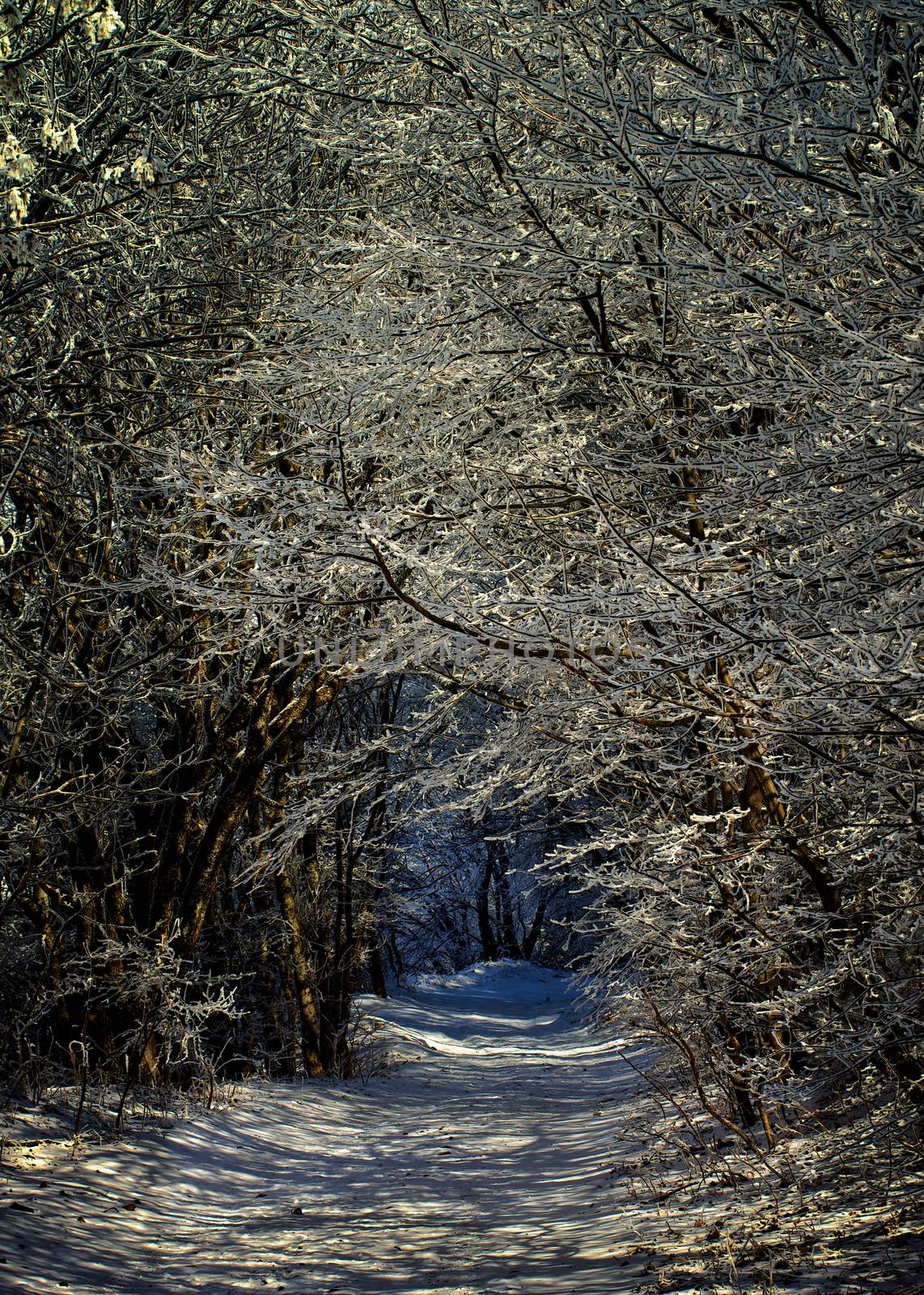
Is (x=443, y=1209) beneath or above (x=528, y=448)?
beneath

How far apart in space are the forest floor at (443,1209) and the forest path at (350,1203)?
17mm

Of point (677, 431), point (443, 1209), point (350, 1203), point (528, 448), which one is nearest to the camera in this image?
point (677, 431)

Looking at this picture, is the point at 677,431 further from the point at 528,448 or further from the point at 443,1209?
the point at 443,1209

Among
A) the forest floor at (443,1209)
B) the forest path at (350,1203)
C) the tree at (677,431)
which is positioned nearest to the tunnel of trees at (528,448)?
the tree at (677,431)

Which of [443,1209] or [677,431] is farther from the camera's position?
[443,1209]

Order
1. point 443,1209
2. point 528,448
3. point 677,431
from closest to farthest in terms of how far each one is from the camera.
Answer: point 677,431 < point 528,448 < point 443,1209

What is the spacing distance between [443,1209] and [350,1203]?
62 cm

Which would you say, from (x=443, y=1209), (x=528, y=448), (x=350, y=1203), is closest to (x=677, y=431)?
(x=528, y=448)

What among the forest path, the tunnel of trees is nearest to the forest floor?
the forest path

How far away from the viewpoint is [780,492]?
3.31m

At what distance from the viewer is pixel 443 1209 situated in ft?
18.5

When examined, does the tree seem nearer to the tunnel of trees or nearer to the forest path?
the tunnel of trees

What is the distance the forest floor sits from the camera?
3893 mm

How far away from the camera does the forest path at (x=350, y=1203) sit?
4.39 metres
